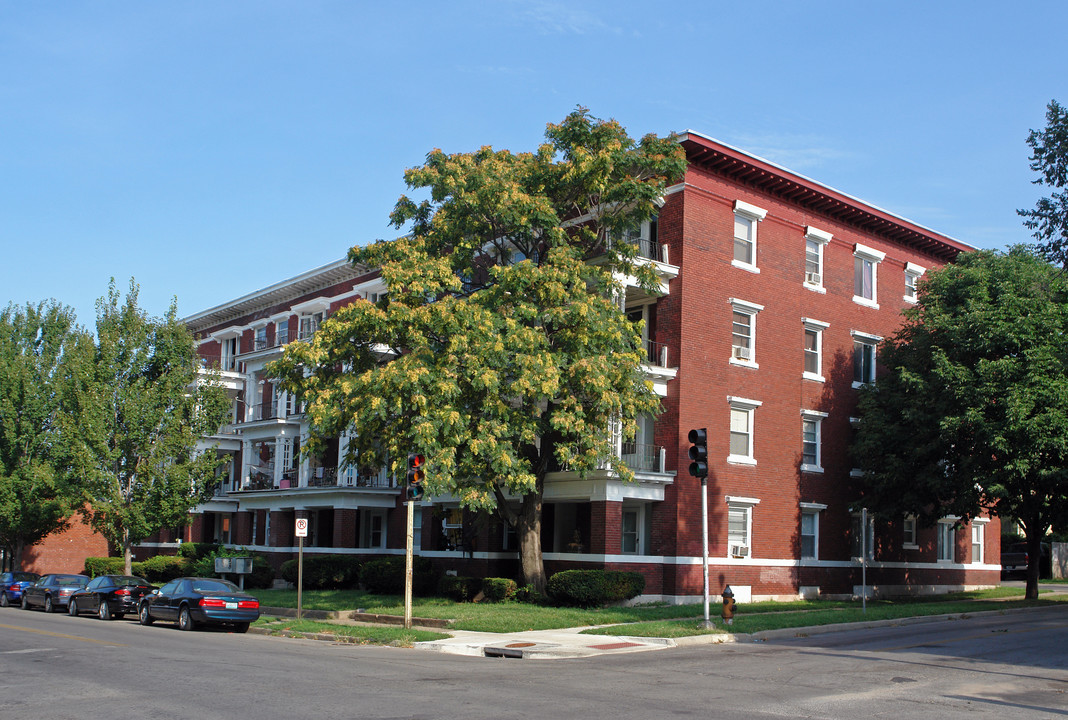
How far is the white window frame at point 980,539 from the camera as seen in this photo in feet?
136

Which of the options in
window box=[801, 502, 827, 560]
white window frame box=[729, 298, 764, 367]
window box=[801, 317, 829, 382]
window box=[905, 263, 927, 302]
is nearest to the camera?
white window frame box=[729, 298, 764, 367]

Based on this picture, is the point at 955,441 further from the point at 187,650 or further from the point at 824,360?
the point at 187,650

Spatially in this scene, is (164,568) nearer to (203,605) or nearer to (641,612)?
(203,605)

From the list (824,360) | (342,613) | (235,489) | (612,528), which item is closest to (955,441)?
(824,360)

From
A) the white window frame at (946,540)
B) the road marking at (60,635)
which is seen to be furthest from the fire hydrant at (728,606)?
the white window frame at (946,540)

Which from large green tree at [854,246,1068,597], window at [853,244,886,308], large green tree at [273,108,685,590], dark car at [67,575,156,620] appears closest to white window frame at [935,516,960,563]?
large green tree at [854,246,1068,597]

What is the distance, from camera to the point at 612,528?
29922 mm

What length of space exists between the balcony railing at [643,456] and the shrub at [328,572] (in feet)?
47.2

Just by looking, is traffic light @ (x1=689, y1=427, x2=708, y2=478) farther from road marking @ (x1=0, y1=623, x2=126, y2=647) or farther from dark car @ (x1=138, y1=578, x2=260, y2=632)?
road marking @ (x1=0, y1=623, x2=126, y2=647)

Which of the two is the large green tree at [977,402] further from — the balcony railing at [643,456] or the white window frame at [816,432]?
the balcony railing at [643,456]

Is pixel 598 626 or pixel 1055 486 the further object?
pixel 1055 486

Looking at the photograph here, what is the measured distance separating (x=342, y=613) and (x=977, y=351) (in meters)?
21.0

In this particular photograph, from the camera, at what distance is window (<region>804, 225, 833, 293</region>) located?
35594mm

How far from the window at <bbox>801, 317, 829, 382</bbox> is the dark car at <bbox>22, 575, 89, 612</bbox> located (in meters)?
25.6
